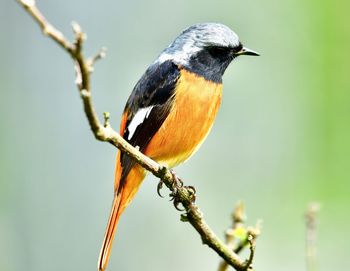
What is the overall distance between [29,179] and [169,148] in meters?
1.98

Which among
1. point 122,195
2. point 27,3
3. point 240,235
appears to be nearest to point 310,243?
point 240,235

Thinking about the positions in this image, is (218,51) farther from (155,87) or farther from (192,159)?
(192,159)

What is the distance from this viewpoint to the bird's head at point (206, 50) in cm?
393

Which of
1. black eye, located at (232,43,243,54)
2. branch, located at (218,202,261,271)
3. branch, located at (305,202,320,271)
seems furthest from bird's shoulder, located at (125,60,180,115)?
branch, located at (305,202,320,271)

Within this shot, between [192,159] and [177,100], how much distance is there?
2548 mm

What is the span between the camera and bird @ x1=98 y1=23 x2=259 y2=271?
153 inches

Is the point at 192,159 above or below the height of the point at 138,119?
above

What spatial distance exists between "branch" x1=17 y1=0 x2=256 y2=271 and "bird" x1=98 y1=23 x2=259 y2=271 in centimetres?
59

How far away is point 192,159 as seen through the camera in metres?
6.43

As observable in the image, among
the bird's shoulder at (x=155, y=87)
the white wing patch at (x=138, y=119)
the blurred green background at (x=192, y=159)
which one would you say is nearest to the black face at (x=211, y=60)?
the bird's shoulder at (x=155, y=87)

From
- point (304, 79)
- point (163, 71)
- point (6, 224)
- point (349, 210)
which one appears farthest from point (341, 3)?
point (6, 224)

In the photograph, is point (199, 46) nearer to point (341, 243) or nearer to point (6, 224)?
point (6, 224)

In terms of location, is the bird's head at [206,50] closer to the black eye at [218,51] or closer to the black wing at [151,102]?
the black eye at [218,51]

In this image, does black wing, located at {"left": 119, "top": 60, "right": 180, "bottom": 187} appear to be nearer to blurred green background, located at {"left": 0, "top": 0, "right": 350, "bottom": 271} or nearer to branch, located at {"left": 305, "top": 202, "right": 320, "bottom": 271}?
branch, located at {"left": 305, "top": 202, "right": 320, "bottom": 271}
